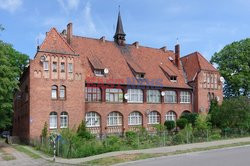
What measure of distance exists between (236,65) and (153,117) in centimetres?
1915

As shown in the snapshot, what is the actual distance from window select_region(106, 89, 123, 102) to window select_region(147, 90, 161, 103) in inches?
163

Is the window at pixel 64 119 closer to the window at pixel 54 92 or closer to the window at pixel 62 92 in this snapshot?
the window at pixel 62 92

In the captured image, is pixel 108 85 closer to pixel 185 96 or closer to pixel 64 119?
pixel 64 119

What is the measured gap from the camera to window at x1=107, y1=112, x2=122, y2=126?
41.6 m

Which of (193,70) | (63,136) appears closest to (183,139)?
(63,136)

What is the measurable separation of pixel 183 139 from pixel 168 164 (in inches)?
444

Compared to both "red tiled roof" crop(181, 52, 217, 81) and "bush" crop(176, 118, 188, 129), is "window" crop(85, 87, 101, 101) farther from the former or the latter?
"red tiled roof" crop(181, 52, 217, 81)

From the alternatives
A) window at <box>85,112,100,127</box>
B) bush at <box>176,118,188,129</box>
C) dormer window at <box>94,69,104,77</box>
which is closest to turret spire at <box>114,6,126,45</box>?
dormer window at <box>94,69,104,77</box>

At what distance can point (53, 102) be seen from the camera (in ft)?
123

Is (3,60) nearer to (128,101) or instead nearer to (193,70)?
(128,101)

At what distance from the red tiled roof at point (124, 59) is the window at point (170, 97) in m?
1.09

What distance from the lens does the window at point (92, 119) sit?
4019 cm

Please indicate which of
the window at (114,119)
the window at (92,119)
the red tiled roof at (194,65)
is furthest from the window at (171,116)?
the window at (92,119)

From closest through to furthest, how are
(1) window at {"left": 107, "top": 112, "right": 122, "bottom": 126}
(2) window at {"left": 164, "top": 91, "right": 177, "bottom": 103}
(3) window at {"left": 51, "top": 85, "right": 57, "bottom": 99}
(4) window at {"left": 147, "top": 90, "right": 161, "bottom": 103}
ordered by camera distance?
(3) window at {"left": 51, "top": 85, "right": 57, "bottom": 99}
(1) window at {"left": 107, "top": 112, "right": 122, "bottom": 126}
(4) window at {"left": 147, "top": 90, "right": 161, "bottom": 103}
(2) window at {"left": 164, "top": 91, "right": 177, "bottom": 103}
